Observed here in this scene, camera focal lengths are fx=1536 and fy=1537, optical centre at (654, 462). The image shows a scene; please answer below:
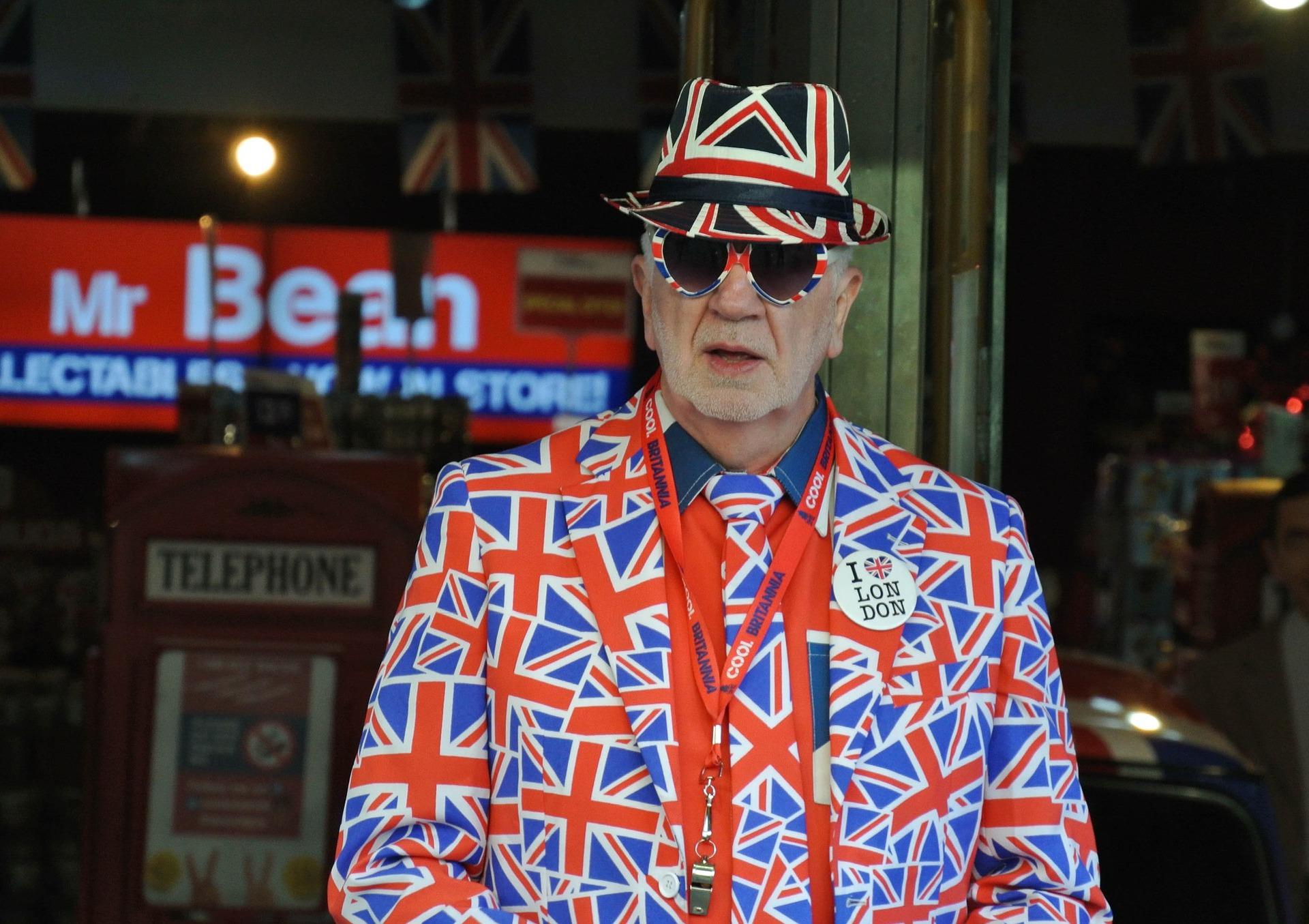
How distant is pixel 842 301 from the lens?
6.12ft

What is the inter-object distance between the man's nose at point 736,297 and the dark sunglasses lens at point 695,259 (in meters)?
0.02

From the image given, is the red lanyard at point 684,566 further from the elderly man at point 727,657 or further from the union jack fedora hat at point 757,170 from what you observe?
the union jack fedora hat at point 757,170

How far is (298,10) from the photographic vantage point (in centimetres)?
532

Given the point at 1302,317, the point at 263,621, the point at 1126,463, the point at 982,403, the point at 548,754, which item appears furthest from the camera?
the point at 1302,317

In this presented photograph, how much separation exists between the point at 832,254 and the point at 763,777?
24.2 inches

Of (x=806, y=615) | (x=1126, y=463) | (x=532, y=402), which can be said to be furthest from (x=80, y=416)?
(x=806, y=615)

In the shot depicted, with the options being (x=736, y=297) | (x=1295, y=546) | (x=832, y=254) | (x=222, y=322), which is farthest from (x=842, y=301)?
(x=222, y=322)

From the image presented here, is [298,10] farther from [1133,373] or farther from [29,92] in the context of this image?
[1133,373]

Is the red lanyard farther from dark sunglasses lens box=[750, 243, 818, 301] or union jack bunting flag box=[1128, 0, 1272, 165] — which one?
union jack bunting flag box=[1128, 0, 1272, 165]

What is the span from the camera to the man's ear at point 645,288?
1836 mm

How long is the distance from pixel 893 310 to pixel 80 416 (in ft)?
24.3

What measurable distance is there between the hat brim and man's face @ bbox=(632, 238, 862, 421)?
0.05 meters

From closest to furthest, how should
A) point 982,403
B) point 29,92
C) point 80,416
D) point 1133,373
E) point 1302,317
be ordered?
point 982,403 → point 29,92 → point 80,416 → point 1302,317 → point 1133,373

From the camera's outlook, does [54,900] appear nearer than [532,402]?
Yes
